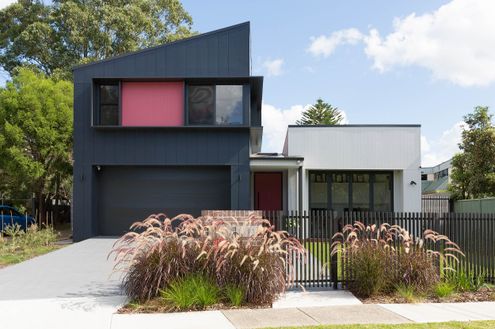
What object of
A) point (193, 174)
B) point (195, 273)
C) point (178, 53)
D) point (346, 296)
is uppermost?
point (178, 53)

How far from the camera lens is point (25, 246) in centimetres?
1445

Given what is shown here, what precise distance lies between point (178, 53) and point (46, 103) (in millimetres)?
6665

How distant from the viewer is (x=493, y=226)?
9.34m

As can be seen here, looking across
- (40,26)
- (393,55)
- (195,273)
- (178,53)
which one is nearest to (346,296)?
(195,273)

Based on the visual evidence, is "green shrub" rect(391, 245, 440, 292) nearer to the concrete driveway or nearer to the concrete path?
the concrete path

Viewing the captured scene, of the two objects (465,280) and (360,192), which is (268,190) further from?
(465,280)

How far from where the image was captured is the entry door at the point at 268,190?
20594 millimetres

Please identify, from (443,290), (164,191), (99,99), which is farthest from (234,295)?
(99,99)

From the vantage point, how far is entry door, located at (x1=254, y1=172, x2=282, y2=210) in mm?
20594

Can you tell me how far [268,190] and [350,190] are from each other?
11.9 ft

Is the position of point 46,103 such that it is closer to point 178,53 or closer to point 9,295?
point 178,53

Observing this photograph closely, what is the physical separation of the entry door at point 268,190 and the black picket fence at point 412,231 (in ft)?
36.4

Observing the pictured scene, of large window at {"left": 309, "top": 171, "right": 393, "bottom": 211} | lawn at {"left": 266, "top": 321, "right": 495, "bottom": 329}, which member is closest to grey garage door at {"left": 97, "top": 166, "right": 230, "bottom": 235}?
large window at {"left": 309, "top": 171, "right": 393, "bottom": 211}

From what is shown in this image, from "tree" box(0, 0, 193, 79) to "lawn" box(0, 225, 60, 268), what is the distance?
1611cm
